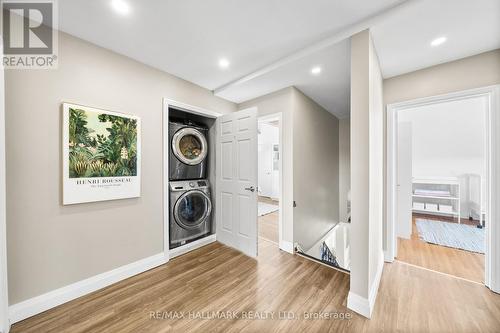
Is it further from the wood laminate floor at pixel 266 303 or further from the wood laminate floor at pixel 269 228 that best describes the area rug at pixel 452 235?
the wood laminate floor at pixel 269 228

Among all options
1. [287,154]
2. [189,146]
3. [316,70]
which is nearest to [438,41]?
[316,70]

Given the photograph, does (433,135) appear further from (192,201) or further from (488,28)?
(192,201)

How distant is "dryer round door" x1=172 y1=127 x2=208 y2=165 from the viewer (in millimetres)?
2805

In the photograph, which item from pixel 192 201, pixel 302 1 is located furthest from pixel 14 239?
pixel 302 1

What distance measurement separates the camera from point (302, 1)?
4.59 feet

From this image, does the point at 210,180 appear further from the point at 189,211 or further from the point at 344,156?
the point at 344,156

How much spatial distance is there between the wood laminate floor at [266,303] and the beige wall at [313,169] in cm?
95

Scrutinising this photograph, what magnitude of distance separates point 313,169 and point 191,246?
2.43m

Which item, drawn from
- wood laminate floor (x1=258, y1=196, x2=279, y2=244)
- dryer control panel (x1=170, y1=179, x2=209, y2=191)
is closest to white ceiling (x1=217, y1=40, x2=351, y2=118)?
dryer control panel (x1=170, y1=179, x2=209, y2=191)

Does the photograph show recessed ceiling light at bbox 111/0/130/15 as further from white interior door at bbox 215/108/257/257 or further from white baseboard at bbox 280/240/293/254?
white baseboard at bbox 280/240/293/254

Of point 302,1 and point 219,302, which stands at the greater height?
point 302,1

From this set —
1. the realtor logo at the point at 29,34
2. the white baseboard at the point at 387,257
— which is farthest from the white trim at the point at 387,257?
the realtor logo at the point at 29,34

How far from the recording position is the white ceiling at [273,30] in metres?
1.44

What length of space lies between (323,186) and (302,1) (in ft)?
10.6
